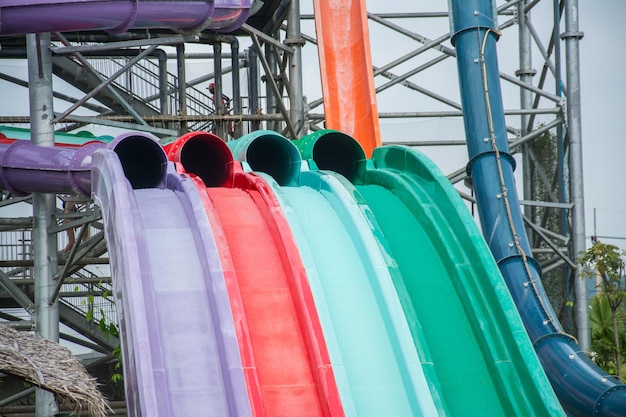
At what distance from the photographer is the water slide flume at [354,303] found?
745 cm

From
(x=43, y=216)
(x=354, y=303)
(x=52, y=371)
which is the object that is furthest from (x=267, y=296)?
(x=43, y=216)

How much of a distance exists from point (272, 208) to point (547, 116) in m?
7.27

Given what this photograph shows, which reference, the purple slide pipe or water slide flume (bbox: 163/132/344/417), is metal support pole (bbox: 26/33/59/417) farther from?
water slide flume (bbox: 163/132/344/417)

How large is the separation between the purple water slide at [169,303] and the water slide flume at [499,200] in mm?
3412

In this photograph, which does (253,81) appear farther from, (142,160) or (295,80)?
(142,160)

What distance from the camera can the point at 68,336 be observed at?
1584 cm

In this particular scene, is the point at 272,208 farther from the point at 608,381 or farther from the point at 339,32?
the point at 339,32

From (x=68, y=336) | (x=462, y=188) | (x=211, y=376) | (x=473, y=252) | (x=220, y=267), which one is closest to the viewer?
(x=211, y=376)

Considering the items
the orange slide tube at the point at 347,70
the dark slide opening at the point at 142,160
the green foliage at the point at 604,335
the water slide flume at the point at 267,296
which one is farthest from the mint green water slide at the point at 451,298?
the green foliage at the point at 604,335

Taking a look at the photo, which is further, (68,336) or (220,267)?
(68,336)

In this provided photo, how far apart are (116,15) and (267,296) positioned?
3429 millimetres

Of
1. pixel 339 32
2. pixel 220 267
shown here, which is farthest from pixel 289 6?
pixel 220 267

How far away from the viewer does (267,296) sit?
8.07 meters

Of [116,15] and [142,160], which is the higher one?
[116,15]
